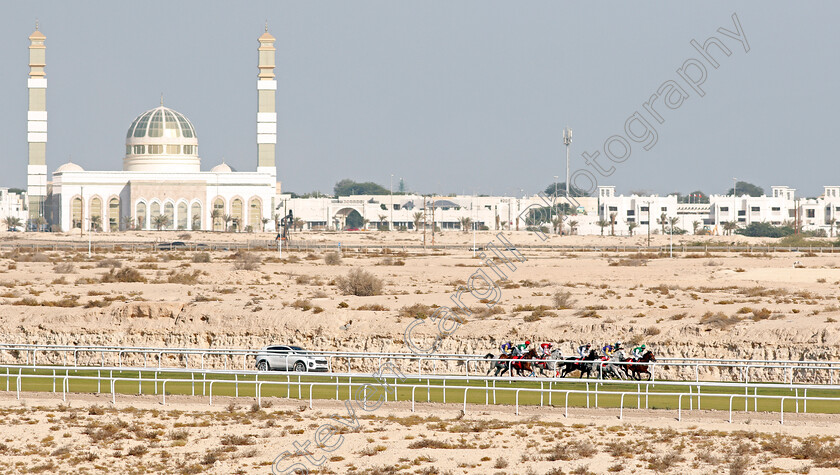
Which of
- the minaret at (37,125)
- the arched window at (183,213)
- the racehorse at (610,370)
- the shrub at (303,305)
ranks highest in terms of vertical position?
the minaret at (37,125)

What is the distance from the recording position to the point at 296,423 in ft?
71.8

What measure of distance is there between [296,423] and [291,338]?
14270 mm

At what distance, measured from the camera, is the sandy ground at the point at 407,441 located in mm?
18938

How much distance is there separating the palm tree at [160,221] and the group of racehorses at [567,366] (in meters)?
92.3

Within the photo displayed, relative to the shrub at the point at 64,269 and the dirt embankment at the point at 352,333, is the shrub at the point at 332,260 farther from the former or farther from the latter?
the dirt embankment at the point at 352,333

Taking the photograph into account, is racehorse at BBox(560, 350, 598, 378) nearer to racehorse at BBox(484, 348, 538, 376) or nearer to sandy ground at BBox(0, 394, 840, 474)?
racehorse at BBox(484, 348, 538, 376)

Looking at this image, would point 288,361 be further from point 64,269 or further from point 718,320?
point 64,269

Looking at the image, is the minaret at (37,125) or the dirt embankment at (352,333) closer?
the dirt embankment at (352,333)

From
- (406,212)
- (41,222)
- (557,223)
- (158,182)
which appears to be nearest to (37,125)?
(41,222)

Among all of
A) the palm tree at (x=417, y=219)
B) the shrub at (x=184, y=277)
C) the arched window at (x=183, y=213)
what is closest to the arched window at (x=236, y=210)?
the arched window at (x=183, y=213)

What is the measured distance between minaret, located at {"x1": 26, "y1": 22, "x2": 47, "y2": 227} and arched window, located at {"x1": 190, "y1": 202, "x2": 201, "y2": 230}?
70.9 feet

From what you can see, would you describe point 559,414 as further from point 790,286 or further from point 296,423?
point 790,286

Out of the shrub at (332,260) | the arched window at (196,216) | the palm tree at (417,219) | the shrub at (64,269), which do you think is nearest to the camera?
the shrub at (64,269)

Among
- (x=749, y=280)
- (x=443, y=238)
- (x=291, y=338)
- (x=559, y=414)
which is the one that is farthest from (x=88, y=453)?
(x=443, y=238)
